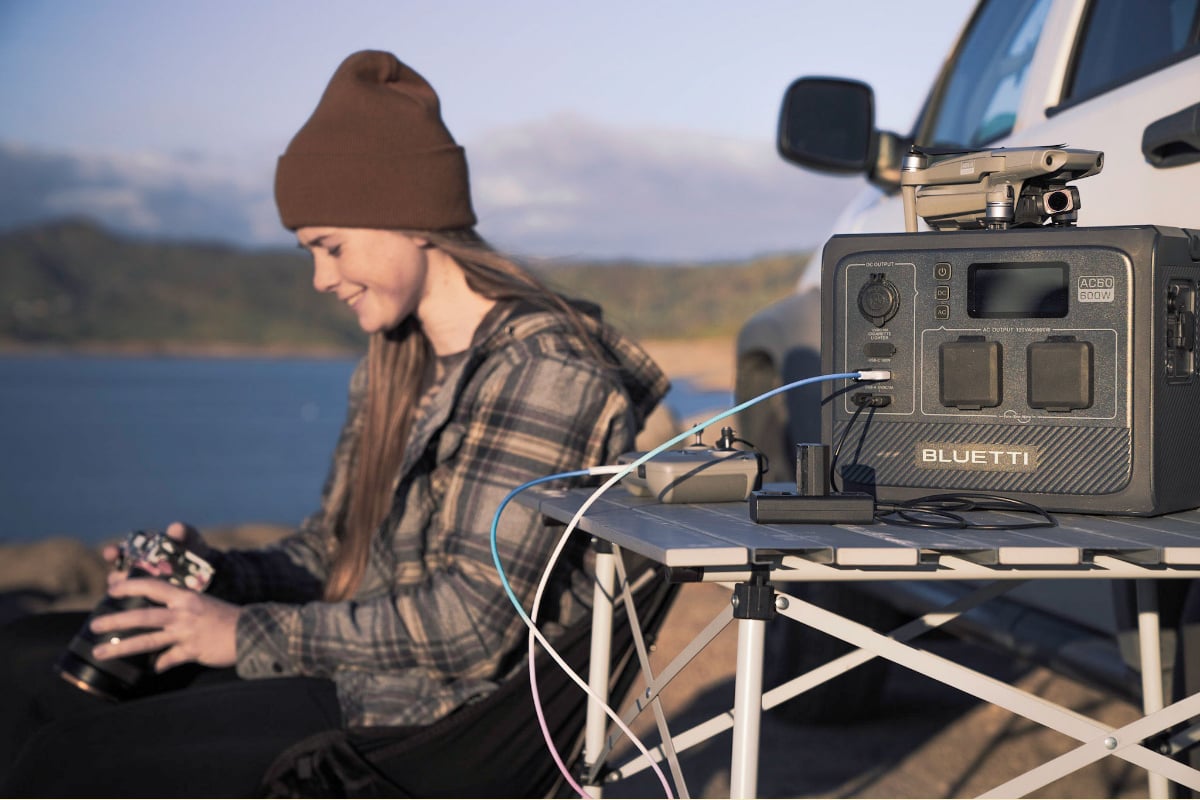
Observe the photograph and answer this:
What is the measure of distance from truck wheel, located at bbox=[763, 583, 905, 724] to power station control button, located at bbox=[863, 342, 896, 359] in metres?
2.19

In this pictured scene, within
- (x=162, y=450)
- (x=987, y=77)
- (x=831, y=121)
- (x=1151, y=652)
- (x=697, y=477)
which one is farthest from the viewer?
(x=162, y=450)

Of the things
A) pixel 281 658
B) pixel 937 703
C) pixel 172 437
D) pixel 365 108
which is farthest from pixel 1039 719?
pixel 172 437

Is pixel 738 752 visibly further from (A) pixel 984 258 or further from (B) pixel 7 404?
(B) pixel 7 404

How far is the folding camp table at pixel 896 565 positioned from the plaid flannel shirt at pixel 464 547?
1.78ft

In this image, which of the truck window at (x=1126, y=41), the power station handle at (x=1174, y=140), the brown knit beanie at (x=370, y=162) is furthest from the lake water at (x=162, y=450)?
the power station handle at (x=1174, y=140)

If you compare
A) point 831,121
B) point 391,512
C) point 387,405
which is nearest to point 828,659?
point 831,121

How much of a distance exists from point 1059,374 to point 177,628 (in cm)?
152

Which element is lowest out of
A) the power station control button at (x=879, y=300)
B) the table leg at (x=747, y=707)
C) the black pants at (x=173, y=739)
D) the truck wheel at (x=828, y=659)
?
the truck wheel at (x=828, y=659)

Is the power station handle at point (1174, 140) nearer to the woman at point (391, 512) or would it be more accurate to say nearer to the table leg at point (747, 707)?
the woman at point (391, 512)

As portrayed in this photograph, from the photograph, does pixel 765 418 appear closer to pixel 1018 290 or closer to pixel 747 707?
pixel 1018 290

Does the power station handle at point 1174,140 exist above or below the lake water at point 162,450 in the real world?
above

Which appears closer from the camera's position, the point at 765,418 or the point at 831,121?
the point at 831,121

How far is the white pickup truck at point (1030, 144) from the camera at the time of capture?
2086 millimetres

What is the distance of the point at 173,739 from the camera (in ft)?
6.74
